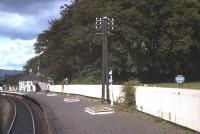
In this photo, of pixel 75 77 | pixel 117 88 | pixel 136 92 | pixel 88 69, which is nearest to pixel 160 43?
pixel 88 69

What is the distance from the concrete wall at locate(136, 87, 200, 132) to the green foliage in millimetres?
47704

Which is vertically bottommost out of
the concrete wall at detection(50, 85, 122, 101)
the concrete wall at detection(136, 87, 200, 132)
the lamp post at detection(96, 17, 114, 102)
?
the concrete wall at detection(136, 87, 200, 132)

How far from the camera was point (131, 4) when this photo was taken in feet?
260

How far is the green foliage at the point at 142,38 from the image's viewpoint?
75.6 m

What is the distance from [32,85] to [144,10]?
7017 cm

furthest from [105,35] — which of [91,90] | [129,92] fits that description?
[91,90]

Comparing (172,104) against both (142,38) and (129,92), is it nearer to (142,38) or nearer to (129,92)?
(129,92)

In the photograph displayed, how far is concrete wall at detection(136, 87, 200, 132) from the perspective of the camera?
16.1 m

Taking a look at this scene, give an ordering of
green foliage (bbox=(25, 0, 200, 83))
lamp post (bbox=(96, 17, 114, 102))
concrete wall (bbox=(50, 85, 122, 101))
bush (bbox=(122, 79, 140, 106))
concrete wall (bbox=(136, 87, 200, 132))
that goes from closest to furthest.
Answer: concrete wall (bbox=(136, 87, 200, 132)) < bush (bbox=(122, 79, 140, 106)) < concrete wall (bbox=(50, 85, 122, 101)) < lamp post (bbox=(96, 17, 114, 102)) < green foliage (bbox=(25, 0, 200, 83))

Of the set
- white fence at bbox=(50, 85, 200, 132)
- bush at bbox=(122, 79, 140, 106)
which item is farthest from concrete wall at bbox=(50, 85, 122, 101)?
white fence at bbox=(50, 85, 200, 132)

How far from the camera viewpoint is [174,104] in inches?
752

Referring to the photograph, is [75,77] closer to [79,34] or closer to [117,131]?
[79,34]

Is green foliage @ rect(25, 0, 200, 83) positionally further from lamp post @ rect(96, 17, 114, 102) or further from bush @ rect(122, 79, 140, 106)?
bush @ rect(122, 79, 140, 106)

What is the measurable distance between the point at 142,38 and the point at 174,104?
190 ft
